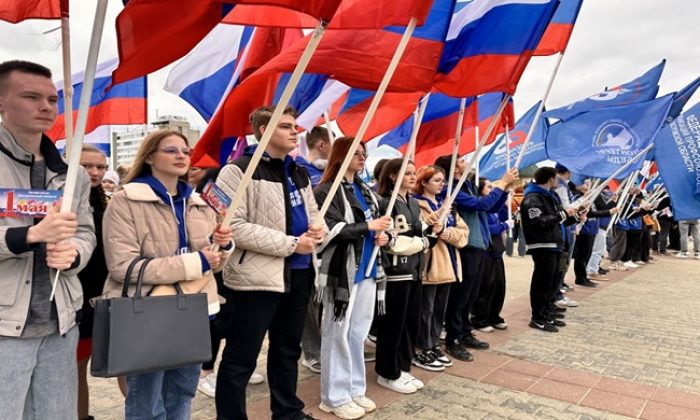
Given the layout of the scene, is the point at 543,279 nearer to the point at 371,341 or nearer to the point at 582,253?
the point at 371,341

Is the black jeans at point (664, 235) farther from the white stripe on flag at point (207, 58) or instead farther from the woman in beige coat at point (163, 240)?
the woman in beige coat at point (163, 240)

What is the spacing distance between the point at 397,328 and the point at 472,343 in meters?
1.75

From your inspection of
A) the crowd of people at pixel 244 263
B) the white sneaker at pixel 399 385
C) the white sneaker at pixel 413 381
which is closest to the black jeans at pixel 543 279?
the crowd of people at pixel 244 263

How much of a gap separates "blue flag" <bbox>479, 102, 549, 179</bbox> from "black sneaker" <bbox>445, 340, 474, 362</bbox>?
12.4 ft

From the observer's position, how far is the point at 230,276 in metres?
2.88

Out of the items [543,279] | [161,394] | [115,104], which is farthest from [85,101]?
[543,279]

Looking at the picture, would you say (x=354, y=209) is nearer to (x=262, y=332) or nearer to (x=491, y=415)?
(x=262, y=332)

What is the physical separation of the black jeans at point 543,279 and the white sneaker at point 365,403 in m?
3.42

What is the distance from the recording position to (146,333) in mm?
2117

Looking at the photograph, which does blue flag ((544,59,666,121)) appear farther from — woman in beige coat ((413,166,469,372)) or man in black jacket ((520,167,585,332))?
woman in beige coat ((413,166,469,372))

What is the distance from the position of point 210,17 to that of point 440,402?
3.19m

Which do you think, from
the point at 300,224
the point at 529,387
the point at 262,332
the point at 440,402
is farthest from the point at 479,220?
the point at 262,332

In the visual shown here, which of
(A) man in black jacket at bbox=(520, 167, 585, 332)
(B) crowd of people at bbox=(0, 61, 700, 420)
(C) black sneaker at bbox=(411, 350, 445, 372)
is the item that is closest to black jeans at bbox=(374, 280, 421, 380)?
(B) crowd of people at bbox=(0, 61, 700, 420)

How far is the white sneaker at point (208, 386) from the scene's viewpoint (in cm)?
396
